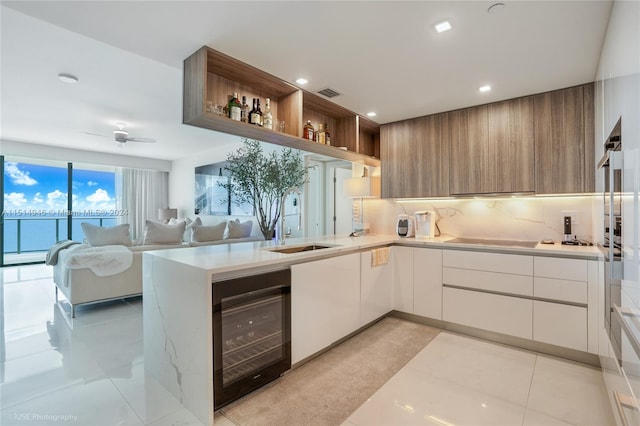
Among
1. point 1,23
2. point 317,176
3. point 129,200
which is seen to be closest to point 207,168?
point 129,200

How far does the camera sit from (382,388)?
2.00m

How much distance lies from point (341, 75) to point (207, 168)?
18.0 feet

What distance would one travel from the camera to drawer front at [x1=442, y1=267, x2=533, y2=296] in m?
2.55

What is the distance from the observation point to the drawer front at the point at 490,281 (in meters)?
2.55

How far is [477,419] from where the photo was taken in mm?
1690

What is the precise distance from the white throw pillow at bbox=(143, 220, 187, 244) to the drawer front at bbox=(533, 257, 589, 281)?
426cm

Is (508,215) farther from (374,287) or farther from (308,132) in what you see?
(308,132)

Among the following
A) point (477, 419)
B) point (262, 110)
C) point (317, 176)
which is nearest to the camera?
point (477, 419)

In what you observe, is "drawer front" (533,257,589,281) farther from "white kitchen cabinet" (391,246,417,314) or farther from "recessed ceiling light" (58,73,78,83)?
"recessed ceiling light" (58,73,78,83)

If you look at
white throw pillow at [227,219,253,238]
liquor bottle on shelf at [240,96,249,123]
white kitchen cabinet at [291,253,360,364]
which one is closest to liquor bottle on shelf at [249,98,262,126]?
liquor bottle on shelf at [240,96,249,123]

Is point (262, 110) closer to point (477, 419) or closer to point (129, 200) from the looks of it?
point (477, 419)

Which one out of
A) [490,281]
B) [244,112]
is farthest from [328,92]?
[490,281]

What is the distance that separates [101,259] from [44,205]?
5794mm

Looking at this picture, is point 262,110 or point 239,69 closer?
point 239,69
